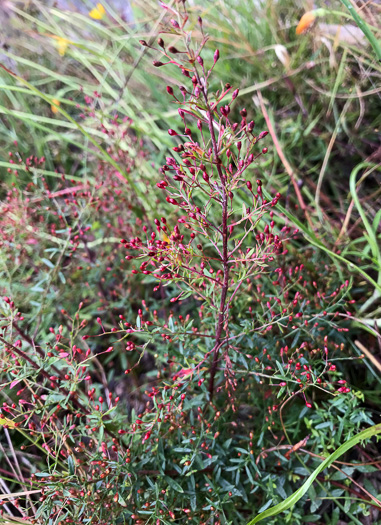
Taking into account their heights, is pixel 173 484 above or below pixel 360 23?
below

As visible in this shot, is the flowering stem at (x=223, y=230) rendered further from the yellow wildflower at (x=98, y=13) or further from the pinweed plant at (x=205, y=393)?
the yellow wildflower at (x=98, y=13)

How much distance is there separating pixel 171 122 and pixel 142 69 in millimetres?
429

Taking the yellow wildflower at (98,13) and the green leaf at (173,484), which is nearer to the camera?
the green leaf at (173,484)

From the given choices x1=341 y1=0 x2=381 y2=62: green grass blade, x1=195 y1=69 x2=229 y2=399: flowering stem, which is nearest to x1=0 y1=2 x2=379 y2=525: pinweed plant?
x1=195 y1=69 x2=229 y2=399: flowering stem

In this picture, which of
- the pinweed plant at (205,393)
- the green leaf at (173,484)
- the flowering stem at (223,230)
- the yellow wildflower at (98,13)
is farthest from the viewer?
the yellow wildflower at (98,13)

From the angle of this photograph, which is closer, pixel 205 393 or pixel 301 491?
pixel 301 491

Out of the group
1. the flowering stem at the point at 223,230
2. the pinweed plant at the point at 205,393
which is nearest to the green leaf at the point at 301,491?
the pinweed plant at the point at 205,393

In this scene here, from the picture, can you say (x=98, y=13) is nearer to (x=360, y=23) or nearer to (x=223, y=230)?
(x=360, y=23)

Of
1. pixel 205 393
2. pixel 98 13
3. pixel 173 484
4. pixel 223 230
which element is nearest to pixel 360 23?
pixel 223 230

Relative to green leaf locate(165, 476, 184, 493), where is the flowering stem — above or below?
above

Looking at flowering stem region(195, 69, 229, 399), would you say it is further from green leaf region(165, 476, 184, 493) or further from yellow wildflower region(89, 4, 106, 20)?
Answer: yellow wildflower region(89, 4, 106, 20)

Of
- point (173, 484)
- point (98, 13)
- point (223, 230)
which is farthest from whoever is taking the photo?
point (98, 13)

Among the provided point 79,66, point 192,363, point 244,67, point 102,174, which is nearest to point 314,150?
point 244,67

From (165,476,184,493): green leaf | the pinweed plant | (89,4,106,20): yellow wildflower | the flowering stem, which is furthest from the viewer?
(89,4,106,20): yellow wildflower
